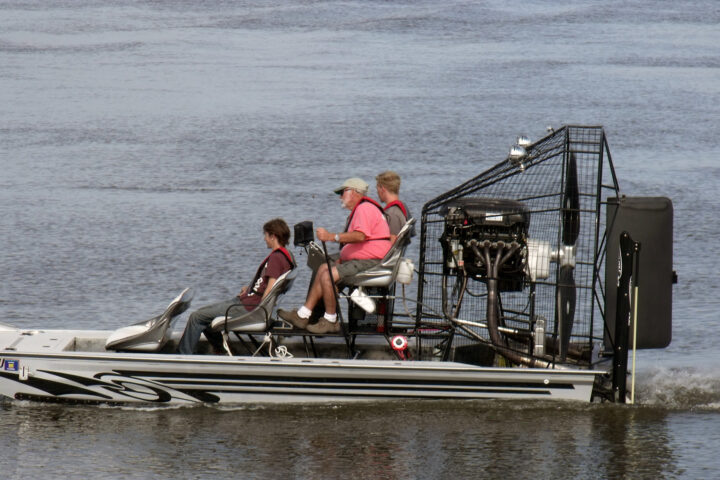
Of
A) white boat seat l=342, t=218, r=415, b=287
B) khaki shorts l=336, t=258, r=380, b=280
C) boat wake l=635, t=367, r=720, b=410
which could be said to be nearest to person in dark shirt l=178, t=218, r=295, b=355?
khaki shorts l=336, t=258, r=380, b=280

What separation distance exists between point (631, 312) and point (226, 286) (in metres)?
5.70

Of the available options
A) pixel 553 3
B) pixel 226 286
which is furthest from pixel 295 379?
pixel 553 3

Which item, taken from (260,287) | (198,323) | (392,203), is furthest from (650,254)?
(198,323)

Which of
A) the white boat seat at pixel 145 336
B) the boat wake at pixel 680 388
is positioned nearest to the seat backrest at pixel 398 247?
the white boat seat at pixel 145 336

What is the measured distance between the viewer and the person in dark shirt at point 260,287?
→ 8984mm

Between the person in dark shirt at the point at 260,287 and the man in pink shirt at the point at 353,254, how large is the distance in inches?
9.5

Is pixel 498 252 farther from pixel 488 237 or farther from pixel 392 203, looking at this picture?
pixel 392 203

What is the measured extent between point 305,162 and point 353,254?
11451 millimetres

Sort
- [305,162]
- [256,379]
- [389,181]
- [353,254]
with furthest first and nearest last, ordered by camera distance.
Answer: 1. [305,162]
2. [389,181]
3. [353,254]
4. [256,379]

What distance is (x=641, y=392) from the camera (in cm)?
943

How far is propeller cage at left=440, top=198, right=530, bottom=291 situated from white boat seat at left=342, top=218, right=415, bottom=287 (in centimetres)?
40

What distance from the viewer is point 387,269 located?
8852 mm

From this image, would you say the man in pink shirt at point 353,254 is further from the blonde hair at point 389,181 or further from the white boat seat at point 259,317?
the blonde hair at point 389,181

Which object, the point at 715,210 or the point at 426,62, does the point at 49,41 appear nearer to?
the point at 426,62
